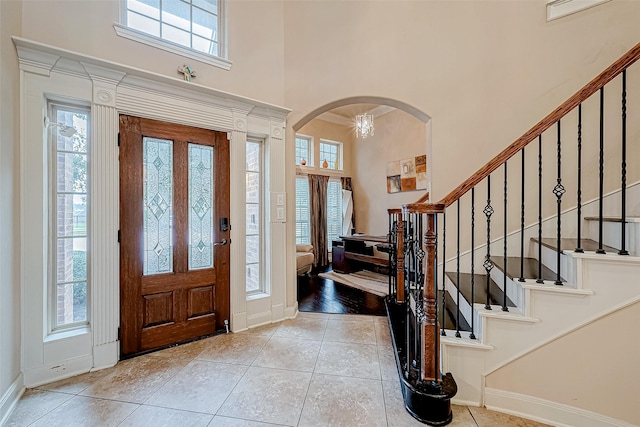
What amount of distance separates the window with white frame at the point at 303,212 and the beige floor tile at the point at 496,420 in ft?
15.7

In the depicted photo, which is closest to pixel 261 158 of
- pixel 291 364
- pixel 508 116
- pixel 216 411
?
pixel 291 364

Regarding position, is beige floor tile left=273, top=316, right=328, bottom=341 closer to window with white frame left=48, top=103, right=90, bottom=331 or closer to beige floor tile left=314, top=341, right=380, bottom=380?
beige floor tile left=314, top=341, right=380, bottom=380

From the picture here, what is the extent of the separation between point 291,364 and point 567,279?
6.73ft

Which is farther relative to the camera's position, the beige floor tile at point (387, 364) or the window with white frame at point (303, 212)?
the window with white frame at point (303, 212)

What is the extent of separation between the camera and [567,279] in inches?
64.3

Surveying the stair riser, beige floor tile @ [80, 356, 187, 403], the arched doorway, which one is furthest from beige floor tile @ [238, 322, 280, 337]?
the stair riser

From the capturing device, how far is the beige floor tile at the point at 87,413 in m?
1.56

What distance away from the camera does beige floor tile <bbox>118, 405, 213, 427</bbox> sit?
60.8 inches

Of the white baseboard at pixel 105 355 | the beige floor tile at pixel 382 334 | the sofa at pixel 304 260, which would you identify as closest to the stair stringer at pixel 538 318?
the beige floor tile at pixel 382 334

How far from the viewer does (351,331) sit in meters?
2.77

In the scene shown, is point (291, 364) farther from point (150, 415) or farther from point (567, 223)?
point (567, 223)

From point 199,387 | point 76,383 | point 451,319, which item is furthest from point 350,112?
point 76,383

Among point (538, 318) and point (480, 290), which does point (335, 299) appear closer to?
point (480, 290)

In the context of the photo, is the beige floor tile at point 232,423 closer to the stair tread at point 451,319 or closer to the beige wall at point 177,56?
the stair tread at point 451,319
